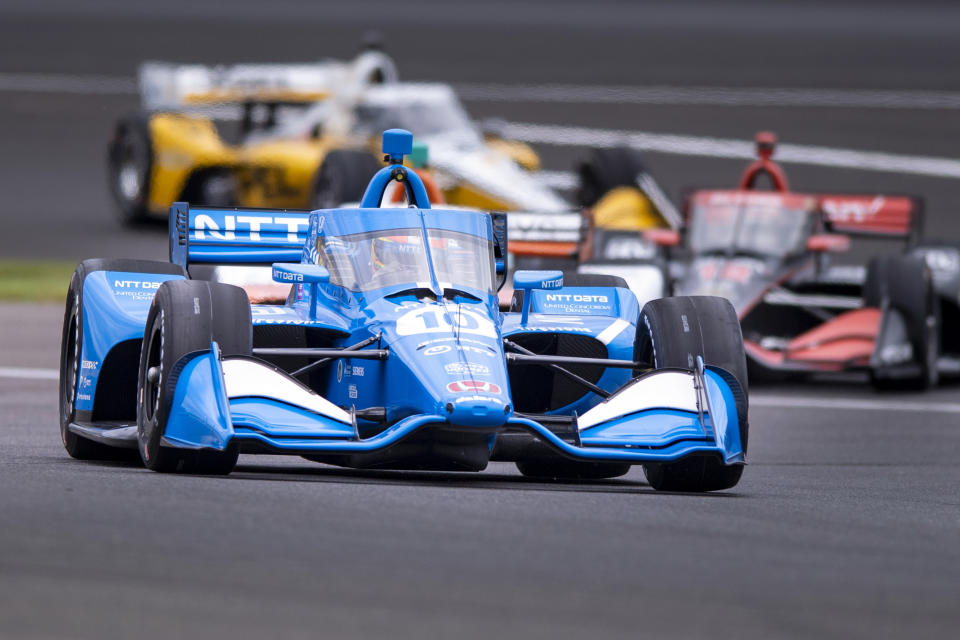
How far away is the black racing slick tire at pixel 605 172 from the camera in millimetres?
23125

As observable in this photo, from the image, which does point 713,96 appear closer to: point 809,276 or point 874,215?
point 874,215

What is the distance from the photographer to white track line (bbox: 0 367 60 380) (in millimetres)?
15164

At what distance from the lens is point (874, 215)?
18.2m

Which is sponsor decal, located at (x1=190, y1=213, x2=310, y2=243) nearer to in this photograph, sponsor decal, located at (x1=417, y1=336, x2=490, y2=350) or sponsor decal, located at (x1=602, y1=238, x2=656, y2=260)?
sponsor decal, located at (x1=417, y1=336, x2=490, y2=350)

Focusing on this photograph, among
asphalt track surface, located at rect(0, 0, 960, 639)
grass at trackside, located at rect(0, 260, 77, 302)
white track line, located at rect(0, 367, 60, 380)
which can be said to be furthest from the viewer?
grass at trackside, located at rect(0, 260, 77, 302)

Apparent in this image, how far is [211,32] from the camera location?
43562 mm

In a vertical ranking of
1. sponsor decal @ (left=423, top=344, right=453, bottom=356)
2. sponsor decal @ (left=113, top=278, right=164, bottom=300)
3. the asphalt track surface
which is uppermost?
sponsor decal @ (left=113, top=278, right=164, bottom=300)

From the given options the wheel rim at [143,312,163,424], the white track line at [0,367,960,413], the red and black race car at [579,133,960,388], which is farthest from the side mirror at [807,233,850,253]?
the wheel rim at [143,312,163,424]

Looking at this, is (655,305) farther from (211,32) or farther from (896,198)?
(211,32)

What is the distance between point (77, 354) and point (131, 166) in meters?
14.3

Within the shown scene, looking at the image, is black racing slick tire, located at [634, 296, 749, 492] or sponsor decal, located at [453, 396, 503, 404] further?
black racing slick tire, located at [634, 296, 749, 492]

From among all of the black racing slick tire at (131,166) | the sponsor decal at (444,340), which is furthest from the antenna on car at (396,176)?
the black racing slick tire at (131,166)

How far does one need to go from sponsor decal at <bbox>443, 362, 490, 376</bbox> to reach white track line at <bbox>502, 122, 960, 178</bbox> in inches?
818

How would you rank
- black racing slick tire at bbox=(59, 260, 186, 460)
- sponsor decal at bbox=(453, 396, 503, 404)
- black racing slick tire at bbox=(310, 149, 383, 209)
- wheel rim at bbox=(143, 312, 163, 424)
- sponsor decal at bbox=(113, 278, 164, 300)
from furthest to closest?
black racing slick tire at bbox=(310, 149, 383, 209) → sponsor decal at bbox=(113, 278, 164, 300) → black racing slick tire at bbox=(59, 260, 186, 460) → wheel rim at bbox=(143, 312, 163, 424) → sponsor decal at bbox=(453, 396, 503, 404)
